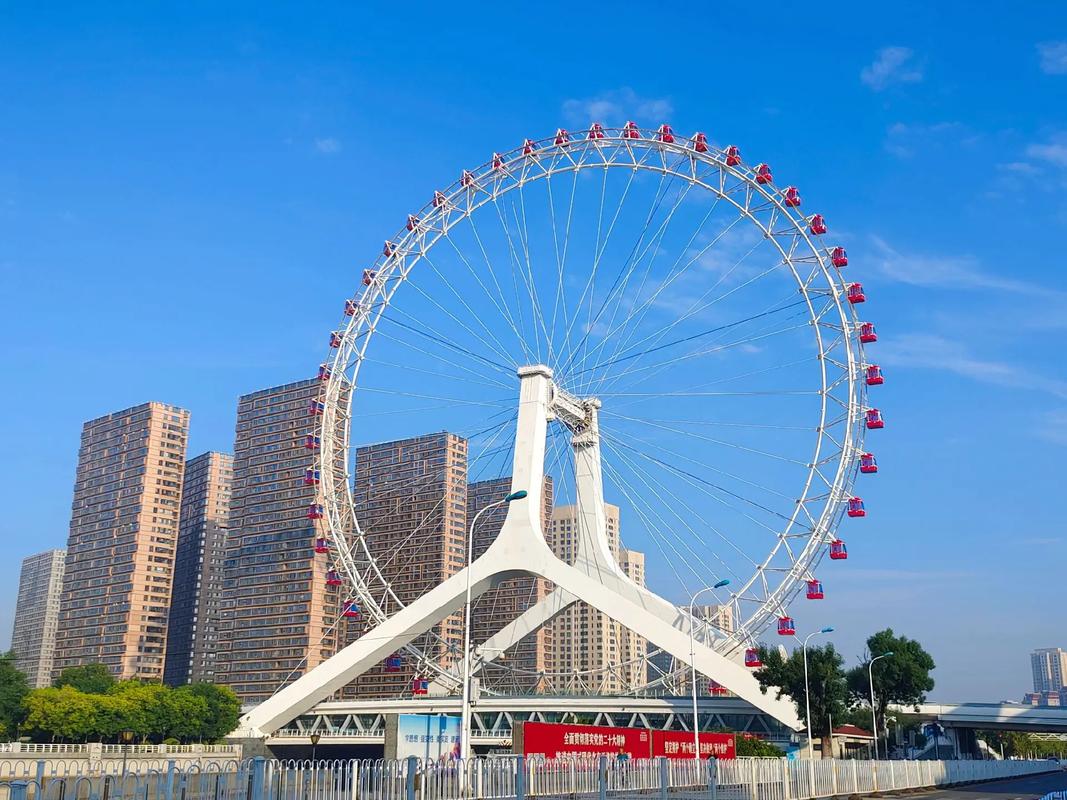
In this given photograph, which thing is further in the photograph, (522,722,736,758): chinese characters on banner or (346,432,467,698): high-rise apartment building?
(346,432,467,698): high-rise apartment building

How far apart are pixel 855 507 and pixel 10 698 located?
60646 mm

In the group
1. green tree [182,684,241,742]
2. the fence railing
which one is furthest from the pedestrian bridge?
green tree [182,684,241,742]

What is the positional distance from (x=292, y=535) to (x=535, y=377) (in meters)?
70.5

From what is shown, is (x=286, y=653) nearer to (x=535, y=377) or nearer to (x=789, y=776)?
(x=535, y=377)

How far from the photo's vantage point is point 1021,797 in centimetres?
3512

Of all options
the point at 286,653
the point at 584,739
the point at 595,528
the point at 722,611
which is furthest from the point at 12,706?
the point at 584,739

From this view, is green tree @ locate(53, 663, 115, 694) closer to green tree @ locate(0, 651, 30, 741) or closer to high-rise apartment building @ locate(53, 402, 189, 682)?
green tree @ locate(0, 651, 30, 741)

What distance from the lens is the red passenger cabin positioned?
47406 millimetres

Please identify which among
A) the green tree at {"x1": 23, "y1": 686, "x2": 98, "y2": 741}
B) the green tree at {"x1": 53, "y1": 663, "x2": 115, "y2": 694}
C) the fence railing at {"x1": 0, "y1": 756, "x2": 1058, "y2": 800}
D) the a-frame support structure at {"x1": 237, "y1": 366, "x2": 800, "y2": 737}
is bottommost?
the fence railing at {"x1": 0, "y1": 756, "x2": 1058, "y2": 800}

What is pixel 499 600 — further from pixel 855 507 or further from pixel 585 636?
pixel 855 507

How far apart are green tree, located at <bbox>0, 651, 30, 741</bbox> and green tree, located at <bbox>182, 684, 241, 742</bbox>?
11416mm

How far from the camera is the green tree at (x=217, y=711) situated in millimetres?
76312

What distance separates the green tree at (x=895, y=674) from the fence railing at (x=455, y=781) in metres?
30.1

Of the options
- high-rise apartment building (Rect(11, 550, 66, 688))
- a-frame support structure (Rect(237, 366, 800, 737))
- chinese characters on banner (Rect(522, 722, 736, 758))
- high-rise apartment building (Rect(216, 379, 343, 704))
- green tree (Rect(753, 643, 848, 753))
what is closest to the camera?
chinese characters on banner (Rect(522, 722, 736, 758))
